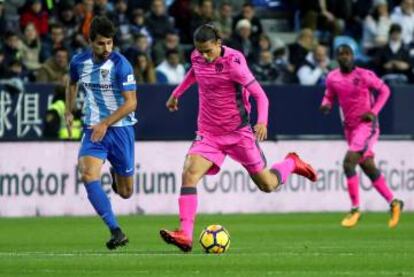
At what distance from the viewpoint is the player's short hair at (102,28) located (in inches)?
543

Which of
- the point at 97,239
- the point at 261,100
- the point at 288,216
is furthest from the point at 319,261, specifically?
the point at 288,216

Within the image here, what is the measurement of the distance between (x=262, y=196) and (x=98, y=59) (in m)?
9.36

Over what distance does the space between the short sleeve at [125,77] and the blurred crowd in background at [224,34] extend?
9.64 m

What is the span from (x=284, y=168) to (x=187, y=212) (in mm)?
1807

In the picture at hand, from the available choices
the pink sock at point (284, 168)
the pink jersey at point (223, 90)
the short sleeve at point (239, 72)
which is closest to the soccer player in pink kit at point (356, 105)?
the pink sock at point (284, 168)

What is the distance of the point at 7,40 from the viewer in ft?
78.9

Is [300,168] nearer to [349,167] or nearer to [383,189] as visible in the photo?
[349,167]

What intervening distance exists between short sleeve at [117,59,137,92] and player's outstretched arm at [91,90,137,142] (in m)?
0.07

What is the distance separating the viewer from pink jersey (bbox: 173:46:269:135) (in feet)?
46.4

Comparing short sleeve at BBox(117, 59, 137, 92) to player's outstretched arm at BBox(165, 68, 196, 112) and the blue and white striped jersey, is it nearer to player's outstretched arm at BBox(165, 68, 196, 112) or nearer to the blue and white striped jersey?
the blue and white striped jersey

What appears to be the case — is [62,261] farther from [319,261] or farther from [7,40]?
[7,40]

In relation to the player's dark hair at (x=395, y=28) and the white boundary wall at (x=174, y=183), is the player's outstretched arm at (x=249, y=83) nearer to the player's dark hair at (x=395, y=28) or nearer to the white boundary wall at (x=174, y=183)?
the white boundary wall at (x=174, y=183)

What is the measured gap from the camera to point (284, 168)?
1528 centimetres

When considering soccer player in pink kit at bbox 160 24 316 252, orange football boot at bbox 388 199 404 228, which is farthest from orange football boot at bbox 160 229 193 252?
orange football boot at bbox 388 199 404 228
